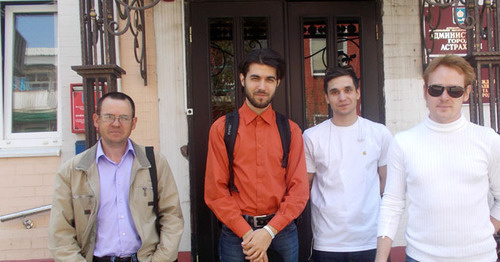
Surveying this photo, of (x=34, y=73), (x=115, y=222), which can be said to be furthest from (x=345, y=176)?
(x=34, y=73)

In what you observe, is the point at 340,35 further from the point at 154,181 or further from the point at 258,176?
the point at 154,181

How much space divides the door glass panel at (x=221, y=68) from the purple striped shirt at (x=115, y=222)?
152 centimetres

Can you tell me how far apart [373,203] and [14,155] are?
3219mm

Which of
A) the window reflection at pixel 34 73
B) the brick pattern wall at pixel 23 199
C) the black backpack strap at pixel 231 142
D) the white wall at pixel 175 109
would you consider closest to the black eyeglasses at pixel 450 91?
the black backpack strap at pixel 231 142

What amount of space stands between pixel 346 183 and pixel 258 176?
A: 0.57 m

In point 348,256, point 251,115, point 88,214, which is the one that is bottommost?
point 348,256

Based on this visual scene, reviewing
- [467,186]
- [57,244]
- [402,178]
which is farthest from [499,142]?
[57,244]

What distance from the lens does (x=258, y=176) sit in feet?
8.11

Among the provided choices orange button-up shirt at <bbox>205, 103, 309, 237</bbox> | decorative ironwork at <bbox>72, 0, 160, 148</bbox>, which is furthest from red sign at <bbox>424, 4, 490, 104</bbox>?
decorative ironwork at <bbox>72, 0, 160, 148</bbox>

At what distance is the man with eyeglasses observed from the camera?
2328 millimetres

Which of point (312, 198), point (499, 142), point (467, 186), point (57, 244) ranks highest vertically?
point (499, 142)

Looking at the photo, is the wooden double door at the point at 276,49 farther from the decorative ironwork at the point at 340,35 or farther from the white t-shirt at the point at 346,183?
the white t-shirt at the point at 346,183

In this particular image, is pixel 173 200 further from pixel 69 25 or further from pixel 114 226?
pixel 69 25

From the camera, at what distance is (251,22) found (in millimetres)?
3771
